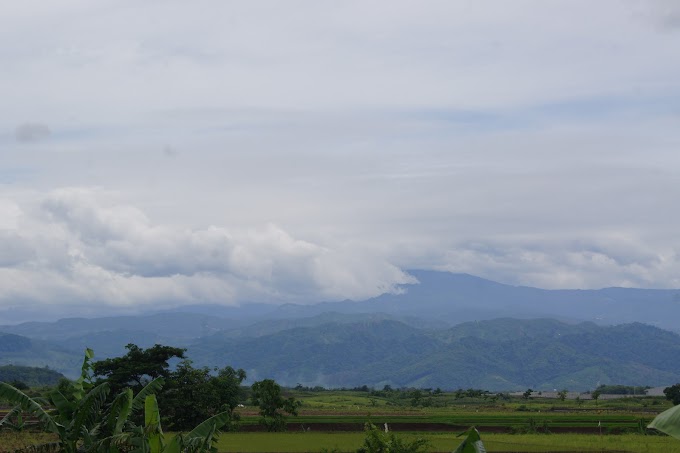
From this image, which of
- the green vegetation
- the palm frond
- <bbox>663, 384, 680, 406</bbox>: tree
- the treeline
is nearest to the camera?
the palm frond

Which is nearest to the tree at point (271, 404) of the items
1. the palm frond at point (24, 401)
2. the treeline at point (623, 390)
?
the palm frond at point (24, 401)

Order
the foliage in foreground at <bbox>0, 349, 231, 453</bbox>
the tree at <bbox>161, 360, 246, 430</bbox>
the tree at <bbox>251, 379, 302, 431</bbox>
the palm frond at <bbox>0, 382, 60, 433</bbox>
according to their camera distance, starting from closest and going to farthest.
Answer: the palm frond at <bbox>0, 382, 60, 433</bbox>, the foliage in foreground at <bbox>0, 349, 231, 453</bbox>, the tree at <bbox>161, 360, 246, 430</bbox>, the tree at <bbox>251, 379, 302, 431</bbox>

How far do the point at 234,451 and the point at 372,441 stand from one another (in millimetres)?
11645

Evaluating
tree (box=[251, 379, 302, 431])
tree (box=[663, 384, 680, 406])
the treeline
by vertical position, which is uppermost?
tree (box=[251, 379, 302, 431])

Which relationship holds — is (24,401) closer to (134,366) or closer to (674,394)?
(134,366)

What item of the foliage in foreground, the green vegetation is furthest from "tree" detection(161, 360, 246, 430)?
the foliage in foreground

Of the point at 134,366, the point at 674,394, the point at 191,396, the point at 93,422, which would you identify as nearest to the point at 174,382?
the point at 191,396

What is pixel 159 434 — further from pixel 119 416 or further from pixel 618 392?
pixel 618 392

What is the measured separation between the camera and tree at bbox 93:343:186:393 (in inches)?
1715

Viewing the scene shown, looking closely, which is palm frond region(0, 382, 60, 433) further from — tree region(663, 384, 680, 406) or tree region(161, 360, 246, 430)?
tree region(663, 384, 680, 406)

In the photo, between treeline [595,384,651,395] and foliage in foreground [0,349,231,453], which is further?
treeline [595,384,651,395]

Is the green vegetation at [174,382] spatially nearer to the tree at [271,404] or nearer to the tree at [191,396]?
the tree at [191,396]

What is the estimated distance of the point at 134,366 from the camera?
44.3m

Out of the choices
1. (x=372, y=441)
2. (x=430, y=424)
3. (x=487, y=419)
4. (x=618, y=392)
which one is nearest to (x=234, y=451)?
(x=372, y=441)
